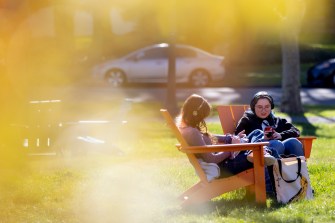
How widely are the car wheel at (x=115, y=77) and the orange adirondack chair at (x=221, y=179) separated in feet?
73.0

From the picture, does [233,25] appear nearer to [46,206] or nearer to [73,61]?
[73,61]

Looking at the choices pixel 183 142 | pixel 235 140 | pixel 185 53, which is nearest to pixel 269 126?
pixel 235 140

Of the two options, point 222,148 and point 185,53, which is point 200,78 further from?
point 222,148

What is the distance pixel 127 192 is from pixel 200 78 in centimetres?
2121

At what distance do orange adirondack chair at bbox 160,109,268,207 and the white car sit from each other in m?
21.7

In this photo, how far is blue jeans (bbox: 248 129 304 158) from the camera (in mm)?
8930

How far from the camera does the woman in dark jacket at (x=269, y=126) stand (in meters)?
9.01

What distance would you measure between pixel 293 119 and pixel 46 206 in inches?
474

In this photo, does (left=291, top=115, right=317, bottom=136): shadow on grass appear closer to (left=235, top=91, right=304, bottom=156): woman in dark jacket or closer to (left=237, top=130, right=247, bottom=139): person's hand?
(left=235, top=91, right=304, bottom=156): woman in dark jacket

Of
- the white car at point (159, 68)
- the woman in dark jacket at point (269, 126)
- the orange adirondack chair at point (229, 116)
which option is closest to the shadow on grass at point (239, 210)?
the woman in dark jacket at point (269, 126)

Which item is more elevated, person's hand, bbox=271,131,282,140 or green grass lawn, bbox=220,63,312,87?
green grass lawn, bbox=220,63,312,87

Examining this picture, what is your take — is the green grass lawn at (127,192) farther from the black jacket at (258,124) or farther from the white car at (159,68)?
the white car at (159,68)

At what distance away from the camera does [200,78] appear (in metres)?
30.4

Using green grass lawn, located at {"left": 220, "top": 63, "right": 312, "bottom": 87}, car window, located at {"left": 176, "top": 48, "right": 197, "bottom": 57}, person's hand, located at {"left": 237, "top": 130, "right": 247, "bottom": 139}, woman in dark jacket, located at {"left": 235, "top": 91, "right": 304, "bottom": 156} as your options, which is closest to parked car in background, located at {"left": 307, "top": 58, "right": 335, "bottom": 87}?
green grass lawn, located at {"left": 220, "top": 63, "right": 312, "bottom": 87}
